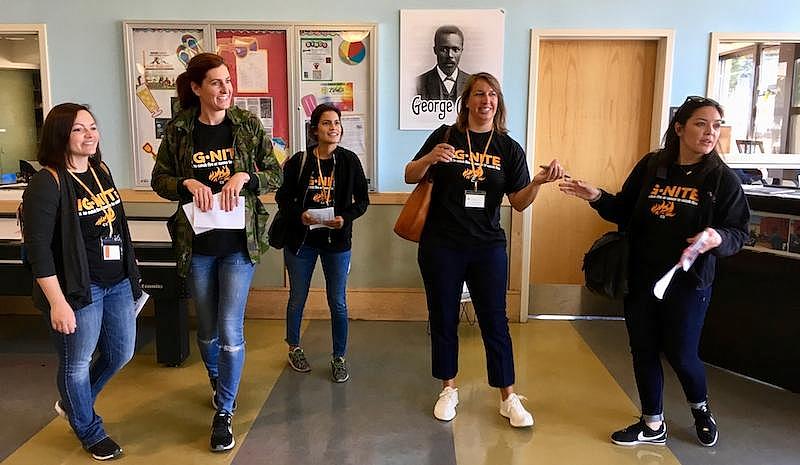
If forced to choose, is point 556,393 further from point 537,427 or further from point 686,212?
point 686,212

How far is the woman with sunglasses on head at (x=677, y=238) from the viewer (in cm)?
238

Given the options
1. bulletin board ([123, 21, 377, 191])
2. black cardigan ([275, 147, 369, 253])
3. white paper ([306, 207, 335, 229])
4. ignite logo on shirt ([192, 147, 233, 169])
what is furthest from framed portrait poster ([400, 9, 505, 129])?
ignite logo on shirt ([192, 147, 233, 169])

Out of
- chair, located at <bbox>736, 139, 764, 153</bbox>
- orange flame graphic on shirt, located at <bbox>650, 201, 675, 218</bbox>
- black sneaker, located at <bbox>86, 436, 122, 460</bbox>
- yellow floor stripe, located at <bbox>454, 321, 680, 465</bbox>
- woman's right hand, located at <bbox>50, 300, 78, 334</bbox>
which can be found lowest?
yellow floor stripe, located at <bbox>454, 321, 680, 465</bbox>

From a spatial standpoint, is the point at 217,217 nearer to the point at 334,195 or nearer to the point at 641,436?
the point at 334,195

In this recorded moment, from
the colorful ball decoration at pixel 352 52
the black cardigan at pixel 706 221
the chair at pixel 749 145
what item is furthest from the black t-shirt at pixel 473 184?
the chair at pixel 749 145

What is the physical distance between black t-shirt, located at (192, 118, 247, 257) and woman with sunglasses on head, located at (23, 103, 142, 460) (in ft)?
1.05

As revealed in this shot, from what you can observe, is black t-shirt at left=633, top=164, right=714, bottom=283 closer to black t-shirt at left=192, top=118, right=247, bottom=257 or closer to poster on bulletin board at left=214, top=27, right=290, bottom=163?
black t-shirt at left=192, top=118, right=247, bottom=257

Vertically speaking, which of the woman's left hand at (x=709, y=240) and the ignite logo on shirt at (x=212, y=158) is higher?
the ignite logo on shirt at (x=212, y=158)

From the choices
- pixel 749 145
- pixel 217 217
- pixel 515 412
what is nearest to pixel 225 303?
pixel 217 217

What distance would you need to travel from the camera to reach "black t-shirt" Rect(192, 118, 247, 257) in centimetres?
246

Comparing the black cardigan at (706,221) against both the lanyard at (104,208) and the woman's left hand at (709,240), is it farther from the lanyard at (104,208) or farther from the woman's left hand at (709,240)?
the lanyard at (104,208)

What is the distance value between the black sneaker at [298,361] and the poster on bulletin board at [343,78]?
1499mm

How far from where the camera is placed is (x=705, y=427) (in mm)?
2643

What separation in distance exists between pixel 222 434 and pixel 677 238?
2.08 meters
